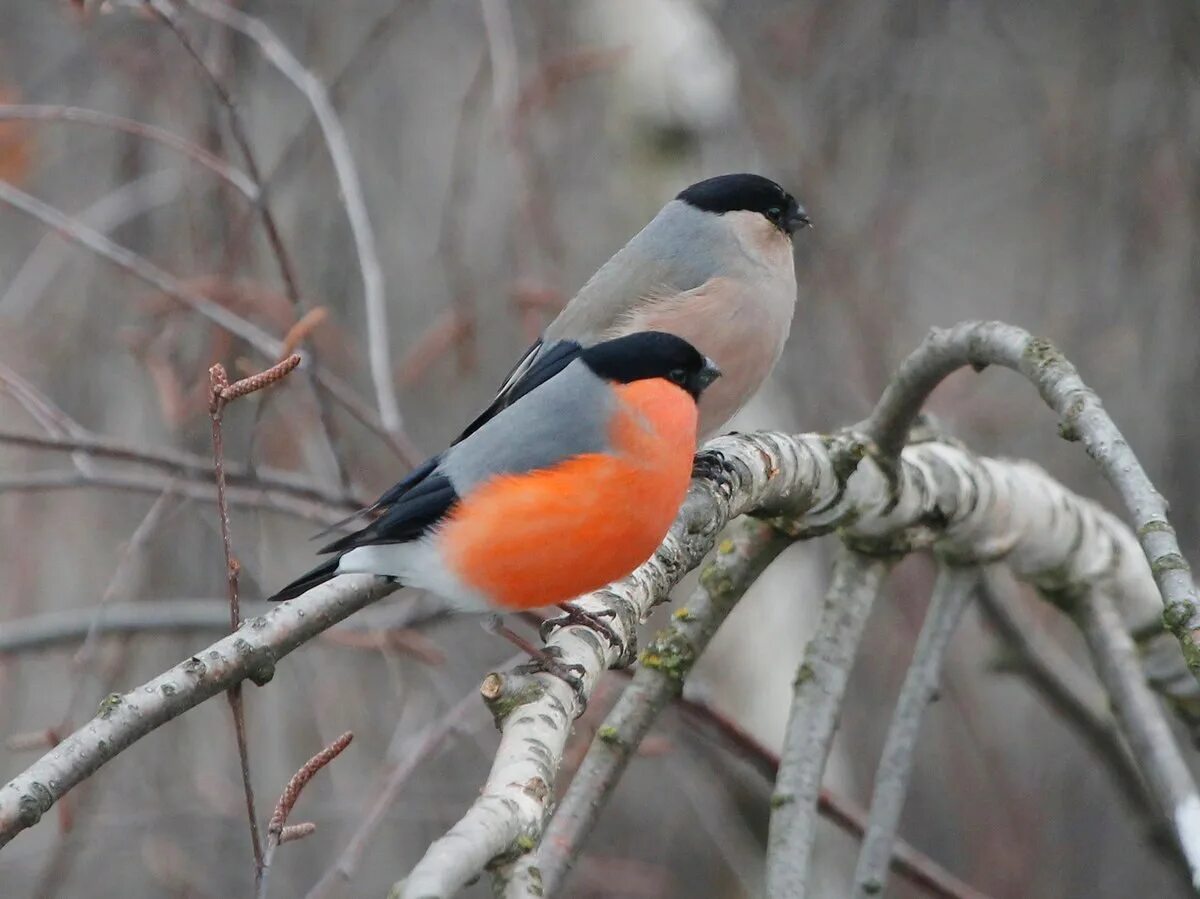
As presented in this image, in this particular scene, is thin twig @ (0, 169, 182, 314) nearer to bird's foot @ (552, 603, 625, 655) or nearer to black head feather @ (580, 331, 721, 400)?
black head feather @ (580, 331, 721, 400)

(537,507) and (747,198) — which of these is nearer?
(537,507)

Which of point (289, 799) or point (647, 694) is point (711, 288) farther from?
point (289, 799)

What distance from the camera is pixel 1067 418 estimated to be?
177cm

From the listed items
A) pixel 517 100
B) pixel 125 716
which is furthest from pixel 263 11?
pixel 125 716

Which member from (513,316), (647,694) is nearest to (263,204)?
(647,694)

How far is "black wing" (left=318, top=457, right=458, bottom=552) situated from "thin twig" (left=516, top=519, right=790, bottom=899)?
1.46 ft

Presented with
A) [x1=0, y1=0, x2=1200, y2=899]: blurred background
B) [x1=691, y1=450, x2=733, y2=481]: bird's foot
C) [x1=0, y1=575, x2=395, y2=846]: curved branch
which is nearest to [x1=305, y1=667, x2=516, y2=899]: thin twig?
[x1=0, y1=0, x2=1200, y2=899]: blurred background

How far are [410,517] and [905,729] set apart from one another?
100 centimetres

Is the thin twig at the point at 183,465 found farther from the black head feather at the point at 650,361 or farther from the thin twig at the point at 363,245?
the black head feather at the point at 650,361

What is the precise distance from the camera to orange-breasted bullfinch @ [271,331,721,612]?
5.80 feet

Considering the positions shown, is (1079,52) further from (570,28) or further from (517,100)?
(517,100)

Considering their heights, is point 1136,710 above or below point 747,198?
below

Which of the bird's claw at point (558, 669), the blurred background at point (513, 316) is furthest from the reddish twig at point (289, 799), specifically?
the blurred background at point (513, 316)

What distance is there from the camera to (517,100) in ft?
11.1
